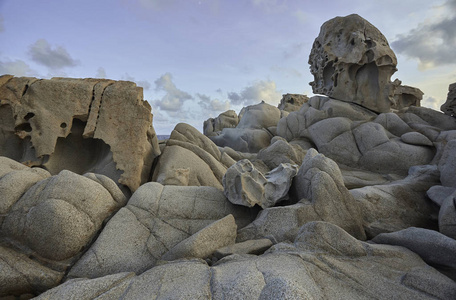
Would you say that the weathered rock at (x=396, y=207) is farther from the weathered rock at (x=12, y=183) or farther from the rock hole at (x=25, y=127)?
the rock hole at (x=25, y=127)

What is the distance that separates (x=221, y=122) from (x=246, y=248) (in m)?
16.6

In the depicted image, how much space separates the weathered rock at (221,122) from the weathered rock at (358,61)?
844 centimetres

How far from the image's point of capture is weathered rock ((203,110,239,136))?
65.0ft

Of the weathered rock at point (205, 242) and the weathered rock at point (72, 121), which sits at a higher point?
the weathered rock at point (72, 121)

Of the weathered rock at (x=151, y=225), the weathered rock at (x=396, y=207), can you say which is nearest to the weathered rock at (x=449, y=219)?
the weathered rock at (x=396, y=207)

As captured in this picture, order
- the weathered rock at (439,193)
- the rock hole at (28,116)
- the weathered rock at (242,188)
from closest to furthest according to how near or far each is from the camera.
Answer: the weathered rock at (242,188) < the weathered rock at (439,193) < the rock hole at (28,116)

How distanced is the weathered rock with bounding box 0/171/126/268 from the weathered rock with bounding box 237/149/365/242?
2.29 meters

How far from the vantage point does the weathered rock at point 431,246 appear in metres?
3.47

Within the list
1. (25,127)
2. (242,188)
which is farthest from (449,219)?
(25,127)

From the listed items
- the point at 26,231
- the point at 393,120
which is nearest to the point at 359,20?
the point at 393,120

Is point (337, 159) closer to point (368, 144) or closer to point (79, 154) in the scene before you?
point (368, 144)

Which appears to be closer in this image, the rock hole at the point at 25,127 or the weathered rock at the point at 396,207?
the weathered rock at the point at 396,207

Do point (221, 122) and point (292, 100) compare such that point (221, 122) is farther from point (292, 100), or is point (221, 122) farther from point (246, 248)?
point (246, 248)

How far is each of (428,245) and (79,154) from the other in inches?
273
